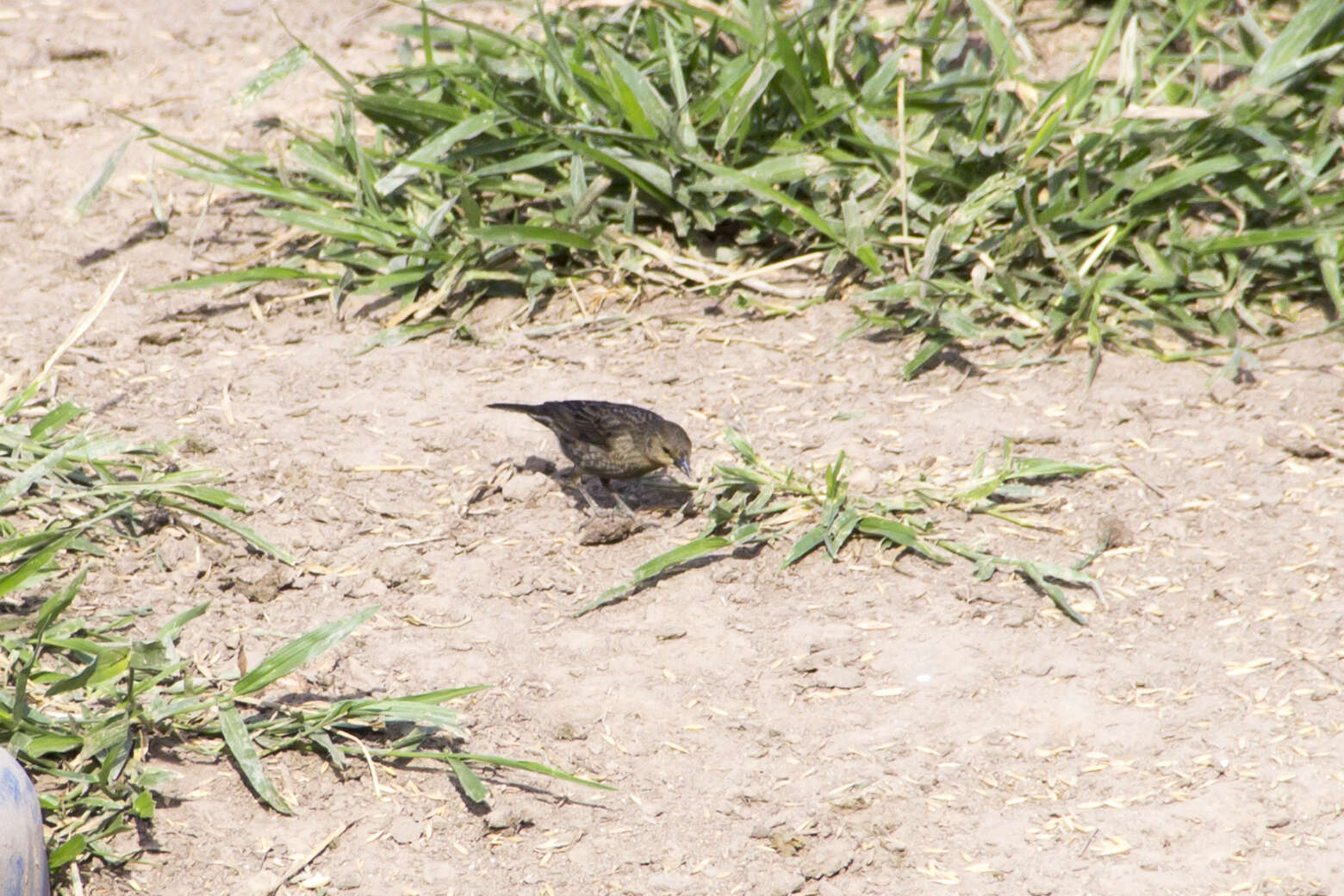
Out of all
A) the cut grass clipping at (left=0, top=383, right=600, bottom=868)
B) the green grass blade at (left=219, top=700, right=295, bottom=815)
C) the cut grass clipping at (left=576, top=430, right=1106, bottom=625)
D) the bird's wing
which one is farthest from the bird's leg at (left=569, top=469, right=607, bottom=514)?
the green grass blade at (left=219, top=700, right=295, bottom=815)

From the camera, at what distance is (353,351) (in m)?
5.14

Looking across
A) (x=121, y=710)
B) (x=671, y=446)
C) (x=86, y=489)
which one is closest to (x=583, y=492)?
(x=671, y=446)

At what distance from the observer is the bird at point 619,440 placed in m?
4.36

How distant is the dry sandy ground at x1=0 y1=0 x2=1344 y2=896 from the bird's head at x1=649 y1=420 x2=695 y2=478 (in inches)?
9.3

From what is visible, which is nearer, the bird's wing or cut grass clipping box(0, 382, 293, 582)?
cut grass clipping box(0, 382, 293, 582)


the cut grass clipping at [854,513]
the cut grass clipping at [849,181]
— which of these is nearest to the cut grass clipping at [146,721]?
the cut grass clipping at [854,513]

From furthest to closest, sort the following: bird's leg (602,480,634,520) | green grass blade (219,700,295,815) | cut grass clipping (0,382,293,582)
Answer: bird's leg (602,480,634,520) → cut grass clipping (0,382,293,582) → green grass blade (219,700,295,815)

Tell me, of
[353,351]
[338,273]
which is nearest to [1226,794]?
[353,351]

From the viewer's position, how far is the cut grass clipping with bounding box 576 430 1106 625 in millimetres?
4039

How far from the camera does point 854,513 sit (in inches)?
166

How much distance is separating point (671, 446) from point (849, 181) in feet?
5.51

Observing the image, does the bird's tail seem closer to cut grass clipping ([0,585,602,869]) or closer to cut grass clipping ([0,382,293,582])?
cut grass clipping ([0,382,293,582])

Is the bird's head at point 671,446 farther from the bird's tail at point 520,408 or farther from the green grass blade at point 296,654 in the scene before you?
the green grass blade at point 296,654

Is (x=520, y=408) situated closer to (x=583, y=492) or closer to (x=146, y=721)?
(x=583, y=492)
